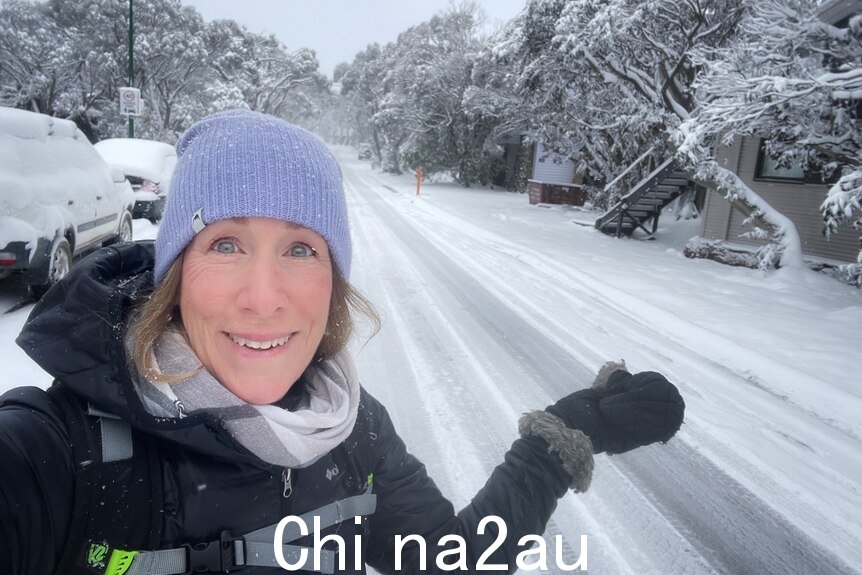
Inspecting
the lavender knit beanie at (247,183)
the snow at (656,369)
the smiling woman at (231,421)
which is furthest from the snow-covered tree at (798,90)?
the lavender knit beanie at (247,183)

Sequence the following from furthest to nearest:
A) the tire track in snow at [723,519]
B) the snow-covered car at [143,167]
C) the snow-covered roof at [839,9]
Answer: the snow-covered car at [143,167] < the snow-covered roof at [839,9] < the tire track in snow at [723,519]

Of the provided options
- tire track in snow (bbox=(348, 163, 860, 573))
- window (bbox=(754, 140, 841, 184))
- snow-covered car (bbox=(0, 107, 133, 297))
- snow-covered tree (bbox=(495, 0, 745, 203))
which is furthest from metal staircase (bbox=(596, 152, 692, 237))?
snow-covered car (bbox=(0, 107, 133, 297))

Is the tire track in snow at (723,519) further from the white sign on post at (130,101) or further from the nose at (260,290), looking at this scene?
the white sign on post at (130,101)

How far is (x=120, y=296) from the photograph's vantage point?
4.29ft

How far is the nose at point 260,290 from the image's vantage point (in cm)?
130

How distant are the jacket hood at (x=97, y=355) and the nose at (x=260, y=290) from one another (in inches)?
10.6

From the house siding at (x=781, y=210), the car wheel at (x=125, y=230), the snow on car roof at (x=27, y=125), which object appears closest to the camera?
the snow on car roof at (x=27, y=125)

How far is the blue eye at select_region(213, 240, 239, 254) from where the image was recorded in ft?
4.46

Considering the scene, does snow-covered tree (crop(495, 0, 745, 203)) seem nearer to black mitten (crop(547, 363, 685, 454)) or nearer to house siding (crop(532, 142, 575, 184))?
house siding (crop(532, 142, 575, 184))

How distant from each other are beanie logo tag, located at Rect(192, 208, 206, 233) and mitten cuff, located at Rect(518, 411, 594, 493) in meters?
1.16

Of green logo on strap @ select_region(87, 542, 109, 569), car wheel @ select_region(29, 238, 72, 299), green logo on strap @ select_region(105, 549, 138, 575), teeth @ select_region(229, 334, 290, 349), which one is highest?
teeth @ select_region(229, 334, 290, 349)

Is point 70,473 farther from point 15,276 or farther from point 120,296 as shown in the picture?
point 15,276

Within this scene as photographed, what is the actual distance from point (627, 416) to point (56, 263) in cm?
638

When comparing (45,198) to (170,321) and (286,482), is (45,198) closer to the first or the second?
(170,321)
